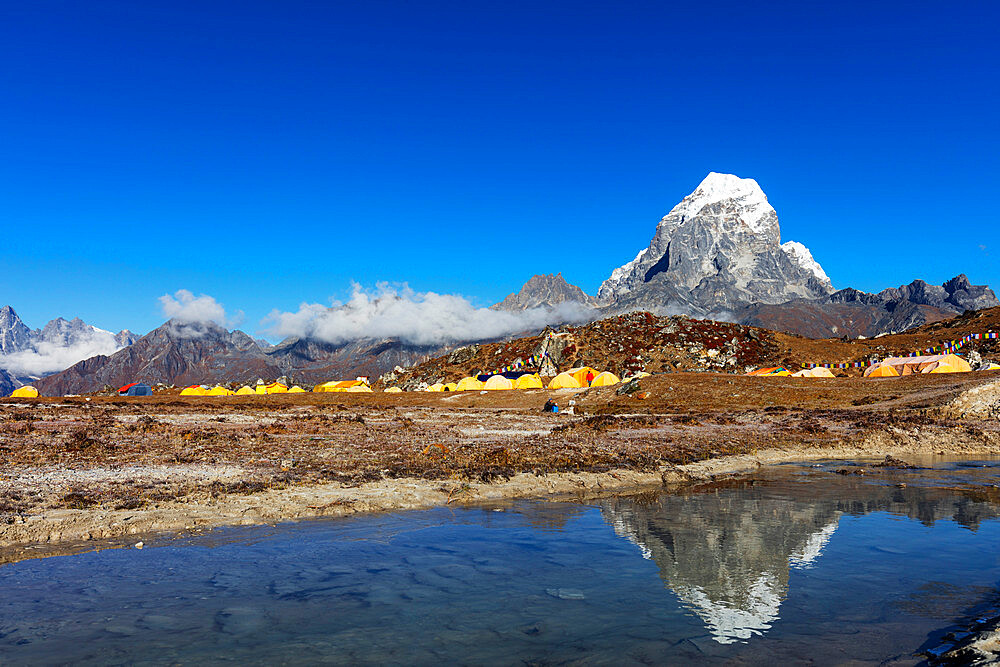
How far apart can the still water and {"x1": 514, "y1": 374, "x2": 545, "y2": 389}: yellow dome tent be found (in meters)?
78.5

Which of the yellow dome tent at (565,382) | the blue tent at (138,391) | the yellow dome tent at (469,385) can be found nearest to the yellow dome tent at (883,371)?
the yellow dome tent at (565,382)

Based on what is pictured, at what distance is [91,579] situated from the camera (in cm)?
1045

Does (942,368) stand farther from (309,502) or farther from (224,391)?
(224,391)

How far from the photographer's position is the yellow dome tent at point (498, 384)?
96.6 meters

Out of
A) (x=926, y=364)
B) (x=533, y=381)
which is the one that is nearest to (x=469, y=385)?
(x=533, y=381)

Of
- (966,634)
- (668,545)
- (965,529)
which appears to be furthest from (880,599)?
(965,529)

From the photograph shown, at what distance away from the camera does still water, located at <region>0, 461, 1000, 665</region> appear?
7867 mm

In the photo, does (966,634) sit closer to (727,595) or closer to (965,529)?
(727,595)

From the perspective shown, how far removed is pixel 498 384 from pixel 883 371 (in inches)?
2107

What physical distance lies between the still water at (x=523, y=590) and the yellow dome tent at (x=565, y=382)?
70525mm

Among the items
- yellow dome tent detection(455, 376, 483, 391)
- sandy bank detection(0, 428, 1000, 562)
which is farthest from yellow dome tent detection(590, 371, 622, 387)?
sandy bank detection(0, 428, 1000, 562)

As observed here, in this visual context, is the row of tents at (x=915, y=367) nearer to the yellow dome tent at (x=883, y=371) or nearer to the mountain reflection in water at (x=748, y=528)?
the yellow dome tent at (x=883, y=371)

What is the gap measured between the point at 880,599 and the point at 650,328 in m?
103

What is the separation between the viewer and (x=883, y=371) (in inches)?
2889
